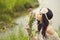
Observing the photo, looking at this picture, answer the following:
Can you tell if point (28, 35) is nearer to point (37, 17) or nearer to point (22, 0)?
point (37, 17)

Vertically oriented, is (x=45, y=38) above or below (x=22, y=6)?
below

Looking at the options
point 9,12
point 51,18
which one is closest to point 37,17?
point 51,18

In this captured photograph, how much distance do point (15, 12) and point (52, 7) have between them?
0.32m

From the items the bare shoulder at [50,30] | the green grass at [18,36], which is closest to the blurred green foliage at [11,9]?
the green grass at [18,36]

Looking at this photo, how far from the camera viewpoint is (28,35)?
1643mm

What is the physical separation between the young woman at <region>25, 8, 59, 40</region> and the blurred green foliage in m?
0.12

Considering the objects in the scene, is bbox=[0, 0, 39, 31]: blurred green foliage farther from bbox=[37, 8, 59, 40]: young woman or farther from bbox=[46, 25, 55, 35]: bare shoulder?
bbox=[46, 25, 55, 35]: bare shoulder

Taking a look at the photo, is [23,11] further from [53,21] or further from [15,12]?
[53,21]

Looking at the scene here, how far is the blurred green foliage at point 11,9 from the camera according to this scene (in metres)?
1.62

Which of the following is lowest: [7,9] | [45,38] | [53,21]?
[45,38]

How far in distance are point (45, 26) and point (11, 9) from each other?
0.32 meters

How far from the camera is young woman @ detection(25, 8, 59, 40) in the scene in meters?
1.64

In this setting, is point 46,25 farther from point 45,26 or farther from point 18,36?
point 18,36

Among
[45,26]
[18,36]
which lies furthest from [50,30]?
[18,36]
